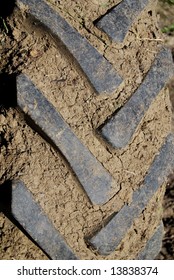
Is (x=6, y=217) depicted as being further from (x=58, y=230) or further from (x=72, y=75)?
(x=72, y=75)

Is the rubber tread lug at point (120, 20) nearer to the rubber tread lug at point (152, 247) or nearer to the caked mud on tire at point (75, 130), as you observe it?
the caked mud on tire at point (75, 130)

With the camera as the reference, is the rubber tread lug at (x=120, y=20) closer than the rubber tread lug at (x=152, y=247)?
Yes

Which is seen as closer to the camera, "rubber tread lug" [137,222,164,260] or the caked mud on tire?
the caked mud on tire

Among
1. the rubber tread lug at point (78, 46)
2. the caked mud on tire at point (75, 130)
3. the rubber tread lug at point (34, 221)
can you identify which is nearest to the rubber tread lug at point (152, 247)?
the caked mud on tire at point (75, 130)

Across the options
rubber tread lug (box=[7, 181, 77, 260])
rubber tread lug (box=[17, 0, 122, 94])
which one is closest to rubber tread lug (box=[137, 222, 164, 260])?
rubber tread lug (box=[7, 181, 77, 260])

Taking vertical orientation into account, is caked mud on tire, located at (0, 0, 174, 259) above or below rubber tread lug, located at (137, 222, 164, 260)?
above

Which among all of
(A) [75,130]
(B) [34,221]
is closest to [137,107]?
(A) [75,130]

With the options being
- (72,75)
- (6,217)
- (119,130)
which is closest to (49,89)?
(72,75)

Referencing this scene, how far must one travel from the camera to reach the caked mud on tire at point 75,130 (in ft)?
3.79

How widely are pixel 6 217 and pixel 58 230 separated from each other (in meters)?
Answer: 0.11

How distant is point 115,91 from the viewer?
1.22 m

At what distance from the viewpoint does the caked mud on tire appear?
116cm

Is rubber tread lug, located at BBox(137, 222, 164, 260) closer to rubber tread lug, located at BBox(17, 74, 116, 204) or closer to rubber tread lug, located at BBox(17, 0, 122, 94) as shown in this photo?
rubber tread lug, located at BBox(17, 74, 116, 204)

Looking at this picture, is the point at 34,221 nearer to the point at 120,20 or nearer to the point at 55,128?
the point at 55,128
